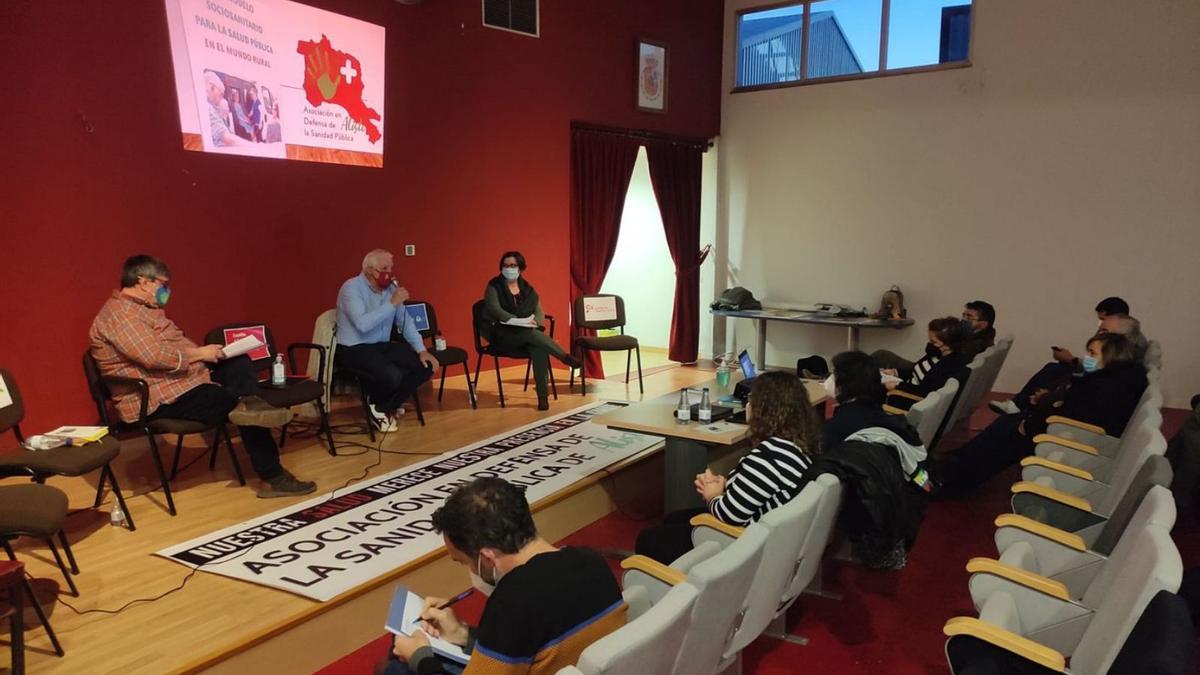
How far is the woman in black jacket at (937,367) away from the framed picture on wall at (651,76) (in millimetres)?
3816

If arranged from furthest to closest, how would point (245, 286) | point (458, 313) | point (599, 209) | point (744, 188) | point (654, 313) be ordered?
point (654, 313) → point (744, 188) → point (599, 209) → point (458, 313) → point (245, 286)

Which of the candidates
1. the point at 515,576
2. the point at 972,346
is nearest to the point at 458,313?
the point at 972,346

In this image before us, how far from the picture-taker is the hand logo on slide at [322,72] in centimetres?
525

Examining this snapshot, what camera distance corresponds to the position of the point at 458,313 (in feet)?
21.2

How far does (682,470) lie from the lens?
3.79m

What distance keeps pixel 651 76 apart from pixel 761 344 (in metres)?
2.94

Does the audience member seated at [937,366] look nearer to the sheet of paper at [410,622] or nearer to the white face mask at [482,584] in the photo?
the white face mask at [482,584]

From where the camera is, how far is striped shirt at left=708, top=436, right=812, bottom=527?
101 inches

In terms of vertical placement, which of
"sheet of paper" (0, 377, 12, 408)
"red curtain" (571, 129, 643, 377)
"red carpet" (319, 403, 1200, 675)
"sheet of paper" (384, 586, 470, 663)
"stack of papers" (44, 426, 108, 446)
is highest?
"red curtain" (571, 129, 643, 377)

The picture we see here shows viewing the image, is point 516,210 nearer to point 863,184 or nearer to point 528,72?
point 528,72

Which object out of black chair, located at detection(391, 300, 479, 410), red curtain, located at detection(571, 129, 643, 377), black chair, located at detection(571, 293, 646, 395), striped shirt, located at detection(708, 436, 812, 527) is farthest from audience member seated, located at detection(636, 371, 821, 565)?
red curtain, located at detection(571, 129, 643, 377)

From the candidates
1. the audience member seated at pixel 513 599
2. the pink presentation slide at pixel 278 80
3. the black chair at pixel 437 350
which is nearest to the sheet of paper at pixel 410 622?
the audience member seated at pixel 513 599

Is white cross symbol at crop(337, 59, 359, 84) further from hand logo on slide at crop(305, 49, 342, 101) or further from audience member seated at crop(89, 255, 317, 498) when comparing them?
audience member seated at crop(89, 255, 317, 498)

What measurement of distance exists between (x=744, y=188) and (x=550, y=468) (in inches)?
202
